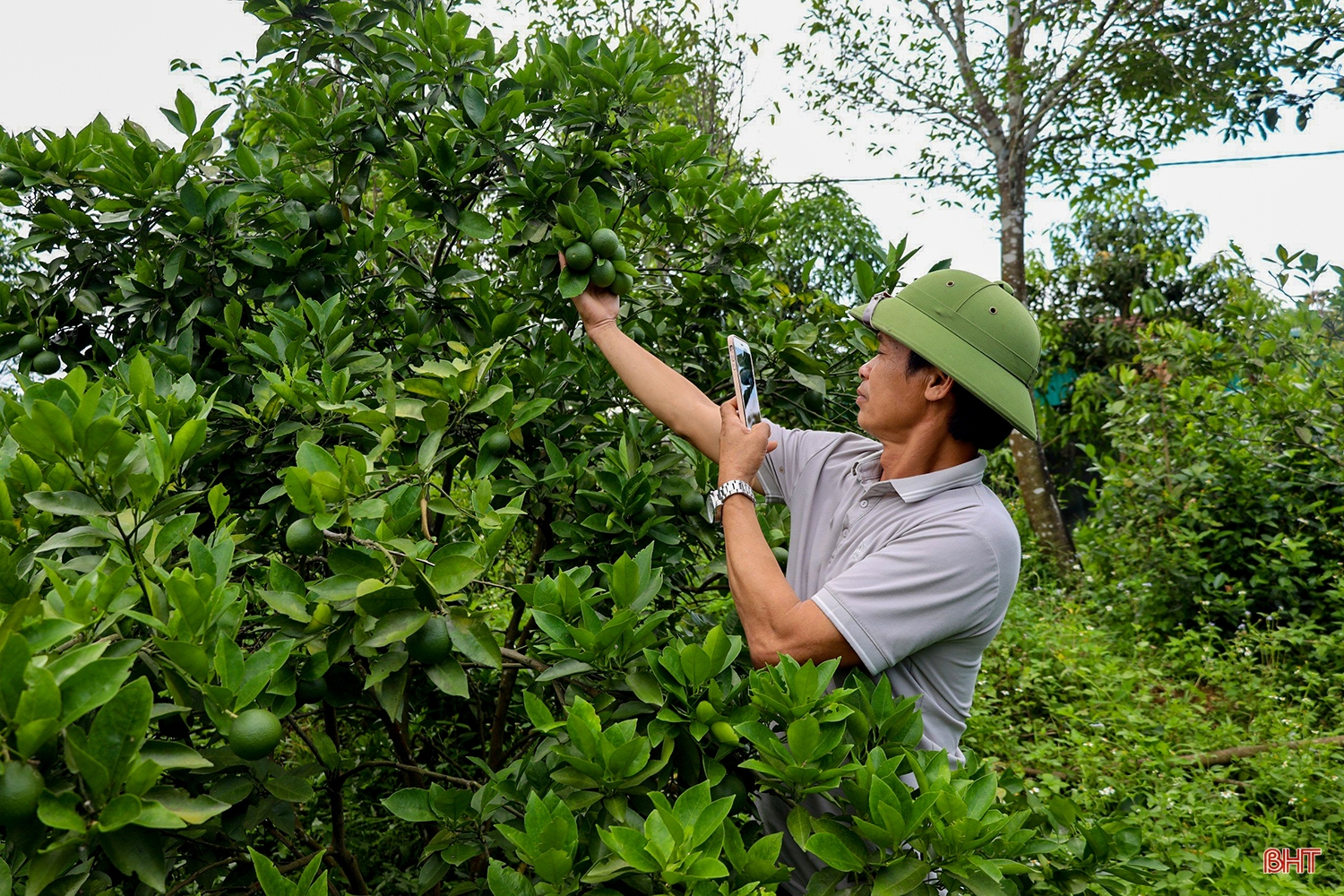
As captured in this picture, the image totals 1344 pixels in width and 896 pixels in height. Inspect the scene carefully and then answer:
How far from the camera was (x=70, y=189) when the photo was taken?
7.68ft

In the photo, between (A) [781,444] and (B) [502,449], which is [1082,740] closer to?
(A) [781,444]

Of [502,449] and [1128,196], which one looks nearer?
[502,449]

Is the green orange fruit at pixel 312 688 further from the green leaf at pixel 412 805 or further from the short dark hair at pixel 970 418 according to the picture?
the short dark hair at pixel 970 418

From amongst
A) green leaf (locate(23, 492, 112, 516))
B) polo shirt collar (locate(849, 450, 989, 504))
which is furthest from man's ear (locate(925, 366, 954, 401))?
green leaf (locate(23, 492, 112, 516))

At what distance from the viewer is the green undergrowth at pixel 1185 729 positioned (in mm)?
3596

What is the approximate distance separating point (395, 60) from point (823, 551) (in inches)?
55.9

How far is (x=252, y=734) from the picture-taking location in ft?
3.94

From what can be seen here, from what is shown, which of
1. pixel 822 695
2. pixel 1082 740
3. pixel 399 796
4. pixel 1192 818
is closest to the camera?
pixel 822 695

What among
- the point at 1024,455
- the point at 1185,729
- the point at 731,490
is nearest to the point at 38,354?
the point at 731,490

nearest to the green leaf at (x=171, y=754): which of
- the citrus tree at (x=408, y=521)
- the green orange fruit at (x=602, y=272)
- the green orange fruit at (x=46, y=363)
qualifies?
the citrus tree at (x=408, y=521)

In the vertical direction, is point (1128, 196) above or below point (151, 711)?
above

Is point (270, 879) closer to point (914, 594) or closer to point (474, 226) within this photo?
point (914, 594)

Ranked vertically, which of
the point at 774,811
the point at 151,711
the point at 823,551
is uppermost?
the point at 151,711

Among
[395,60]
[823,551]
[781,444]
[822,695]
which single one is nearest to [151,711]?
[822,695]
